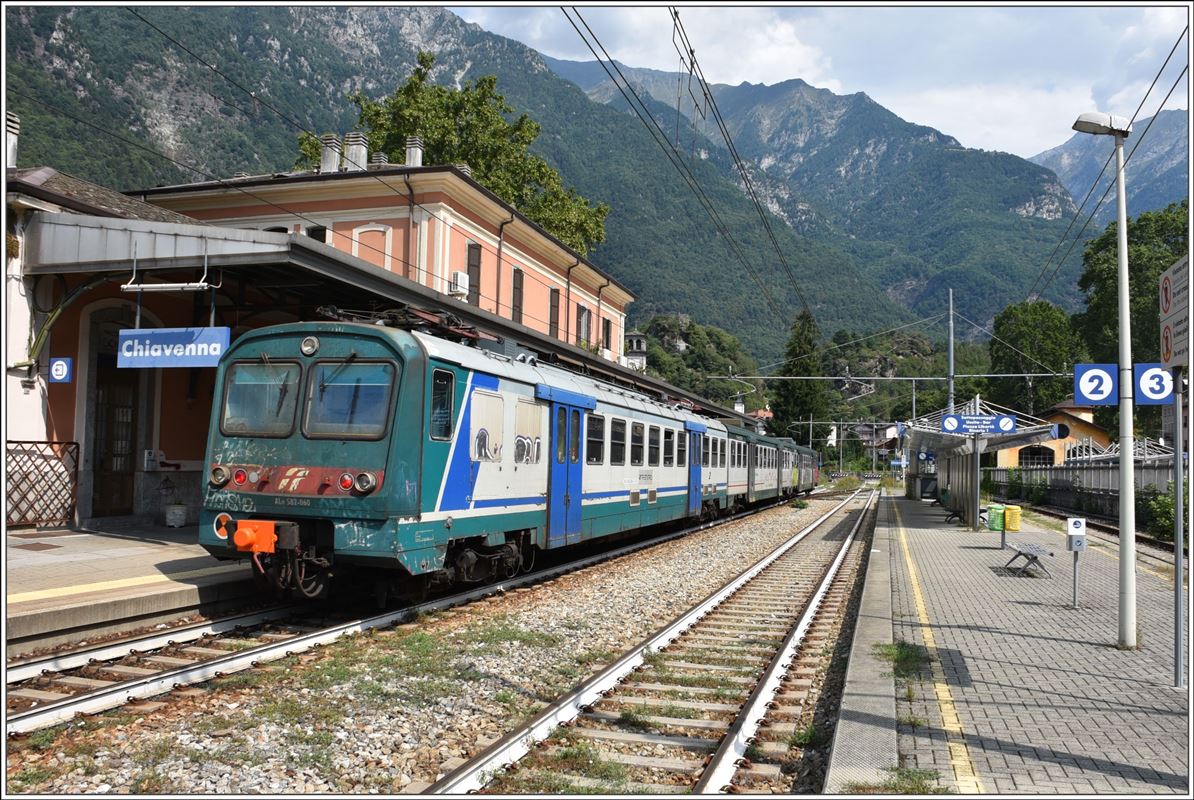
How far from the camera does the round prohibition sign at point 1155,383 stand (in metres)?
8.41

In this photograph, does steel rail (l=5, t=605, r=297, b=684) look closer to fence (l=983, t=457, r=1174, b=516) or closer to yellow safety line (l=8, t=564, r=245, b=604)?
yellow safety line (l=8, t=564, r=245, b=604)

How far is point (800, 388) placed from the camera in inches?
3561

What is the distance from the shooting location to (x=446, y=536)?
936cm

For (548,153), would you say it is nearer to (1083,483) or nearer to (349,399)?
(1083,483)

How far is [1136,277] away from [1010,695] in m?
59.1

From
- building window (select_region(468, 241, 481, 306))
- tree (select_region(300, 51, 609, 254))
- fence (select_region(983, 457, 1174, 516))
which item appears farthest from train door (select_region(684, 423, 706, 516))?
tree (select_region(300, 51, 609, 254))

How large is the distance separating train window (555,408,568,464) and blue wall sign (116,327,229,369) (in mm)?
4419

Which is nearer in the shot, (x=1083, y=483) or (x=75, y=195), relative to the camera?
(x=75, y=195)

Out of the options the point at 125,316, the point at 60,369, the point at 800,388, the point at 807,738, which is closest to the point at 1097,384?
the point at 807,738

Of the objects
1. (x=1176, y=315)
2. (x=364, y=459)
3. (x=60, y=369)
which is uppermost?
(x=1176, y=315)

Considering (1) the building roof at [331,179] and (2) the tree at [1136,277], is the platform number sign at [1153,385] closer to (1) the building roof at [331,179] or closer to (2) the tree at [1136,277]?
(1) the building roof at [331,179]

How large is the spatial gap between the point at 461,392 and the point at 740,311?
138219mm

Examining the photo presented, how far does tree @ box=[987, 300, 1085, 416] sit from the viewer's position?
76812mm

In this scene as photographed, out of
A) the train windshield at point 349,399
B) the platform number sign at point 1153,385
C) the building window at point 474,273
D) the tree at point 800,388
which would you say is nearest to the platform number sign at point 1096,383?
the platform number sign at point 1153,385
